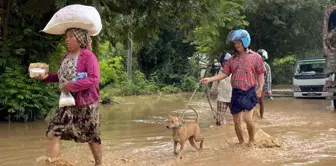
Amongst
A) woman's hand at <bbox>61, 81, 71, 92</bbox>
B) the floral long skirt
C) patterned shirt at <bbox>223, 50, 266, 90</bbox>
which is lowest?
the floral long skirt

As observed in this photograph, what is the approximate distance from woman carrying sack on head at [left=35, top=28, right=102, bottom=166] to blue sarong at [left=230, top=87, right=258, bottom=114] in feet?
9.66

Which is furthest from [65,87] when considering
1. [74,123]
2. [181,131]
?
[181,131]

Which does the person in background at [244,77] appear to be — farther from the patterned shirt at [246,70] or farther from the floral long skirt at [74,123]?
A: the floral long skirt at [74,123]

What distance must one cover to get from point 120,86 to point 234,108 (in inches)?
647

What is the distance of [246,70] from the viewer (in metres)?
7.34

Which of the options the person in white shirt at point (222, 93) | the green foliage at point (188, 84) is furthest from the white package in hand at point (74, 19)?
the green foliage at point (188, 84)

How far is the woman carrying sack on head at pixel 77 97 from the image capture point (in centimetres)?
485

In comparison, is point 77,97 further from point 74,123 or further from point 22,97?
point 22,97

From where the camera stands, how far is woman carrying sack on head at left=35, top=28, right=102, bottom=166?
4852 mm

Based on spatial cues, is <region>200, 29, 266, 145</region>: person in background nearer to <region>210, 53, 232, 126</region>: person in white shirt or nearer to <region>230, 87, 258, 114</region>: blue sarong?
<region>230, 87, 258, 114</region>: blue sarong

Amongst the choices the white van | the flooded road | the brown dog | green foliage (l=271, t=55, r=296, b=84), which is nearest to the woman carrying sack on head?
the flooded road

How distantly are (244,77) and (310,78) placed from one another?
12.3 meters

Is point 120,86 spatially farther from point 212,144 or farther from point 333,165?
point 333,165

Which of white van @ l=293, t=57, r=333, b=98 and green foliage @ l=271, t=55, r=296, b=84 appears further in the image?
green foliage @ l=271, t=55, r=296, b=84
